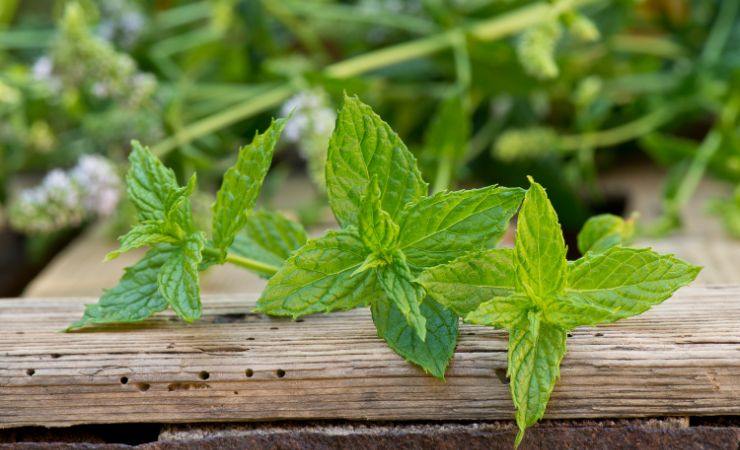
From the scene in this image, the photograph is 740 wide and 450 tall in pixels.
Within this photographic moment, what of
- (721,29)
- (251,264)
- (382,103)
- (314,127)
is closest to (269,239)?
(251,264)

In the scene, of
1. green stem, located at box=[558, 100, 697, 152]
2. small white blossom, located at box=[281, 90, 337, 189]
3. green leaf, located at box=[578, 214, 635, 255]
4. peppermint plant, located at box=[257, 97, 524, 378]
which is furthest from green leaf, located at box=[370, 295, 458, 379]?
green stem, located at box=[558, 100, 697, 152]

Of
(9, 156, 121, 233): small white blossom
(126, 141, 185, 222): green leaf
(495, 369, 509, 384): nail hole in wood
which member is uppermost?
(126, 141, 185, 222): green leaf

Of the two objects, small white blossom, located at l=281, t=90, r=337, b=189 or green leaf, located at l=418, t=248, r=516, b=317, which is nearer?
green leaf, located at l=418, t=248, r=516, b=317

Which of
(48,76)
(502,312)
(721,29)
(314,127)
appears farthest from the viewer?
(721,29)

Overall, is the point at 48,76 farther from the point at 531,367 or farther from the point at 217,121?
the point at 531,367

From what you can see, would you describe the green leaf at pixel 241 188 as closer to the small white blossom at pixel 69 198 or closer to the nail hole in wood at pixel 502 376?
the nail hole in wood at pixel 502 376

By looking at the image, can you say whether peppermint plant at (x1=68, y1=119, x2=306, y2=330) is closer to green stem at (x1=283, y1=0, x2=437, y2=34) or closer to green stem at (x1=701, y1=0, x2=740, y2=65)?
green stem at (x1=283, y1=0, x2=437, y2=34)
